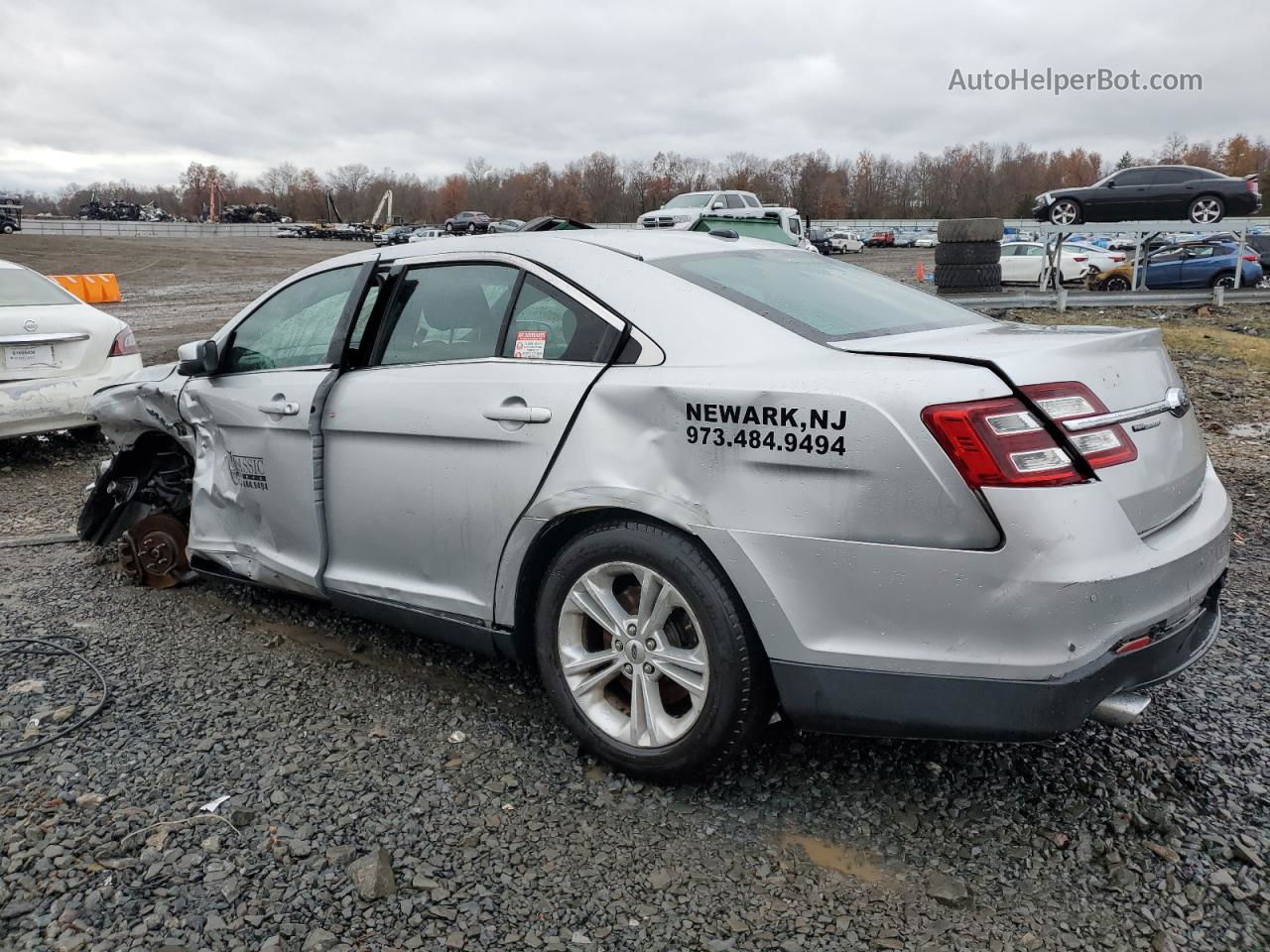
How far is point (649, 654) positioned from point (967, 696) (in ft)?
2.79

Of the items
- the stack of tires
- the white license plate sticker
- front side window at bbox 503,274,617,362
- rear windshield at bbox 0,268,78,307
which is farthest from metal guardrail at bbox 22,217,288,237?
front side window at bbox 503,274,617,362

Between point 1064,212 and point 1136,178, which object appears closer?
point 1136,178

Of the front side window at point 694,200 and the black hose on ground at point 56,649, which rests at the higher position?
the front side window at point 694,200

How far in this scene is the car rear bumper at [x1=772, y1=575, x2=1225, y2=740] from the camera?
2254mm

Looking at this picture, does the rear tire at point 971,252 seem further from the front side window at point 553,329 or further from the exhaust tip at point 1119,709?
the exhaust tip at point 1119,709

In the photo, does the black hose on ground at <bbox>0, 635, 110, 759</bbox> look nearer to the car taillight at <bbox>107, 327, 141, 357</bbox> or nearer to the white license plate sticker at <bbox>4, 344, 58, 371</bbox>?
the white license plate sticker at <bbox>4, 344, 58, 371</bbox>

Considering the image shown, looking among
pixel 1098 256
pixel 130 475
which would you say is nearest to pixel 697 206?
pixel 1098 256

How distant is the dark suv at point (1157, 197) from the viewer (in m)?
20.9

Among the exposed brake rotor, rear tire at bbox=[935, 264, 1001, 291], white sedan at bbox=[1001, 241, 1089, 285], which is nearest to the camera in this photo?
the exposed brake rotor

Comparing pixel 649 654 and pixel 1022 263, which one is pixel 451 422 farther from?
pixel 1022 263

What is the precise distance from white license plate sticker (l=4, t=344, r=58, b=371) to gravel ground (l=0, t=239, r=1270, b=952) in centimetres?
362

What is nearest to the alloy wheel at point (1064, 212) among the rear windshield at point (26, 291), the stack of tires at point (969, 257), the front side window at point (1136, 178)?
the front side window at point (1136, 178)

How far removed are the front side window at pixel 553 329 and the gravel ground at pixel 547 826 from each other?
123 centimetres

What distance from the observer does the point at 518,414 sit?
2945 millimetres
